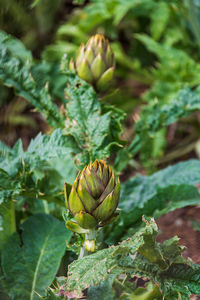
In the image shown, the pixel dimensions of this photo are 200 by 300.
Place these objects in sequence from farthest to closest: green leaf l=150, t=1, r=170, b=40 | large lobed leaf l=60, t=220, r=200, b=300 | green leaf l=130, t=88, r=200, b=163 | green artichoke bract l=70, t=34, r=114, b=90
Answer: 1. green leaf l=150, t=1, r=170, b=40
2. green leaf l=130, t=88, r=200, b=163
3. green artichoke bract l=70, t=34, r=114, b=90
4. large lobed leaf l=60, t=220, r=200, b=300

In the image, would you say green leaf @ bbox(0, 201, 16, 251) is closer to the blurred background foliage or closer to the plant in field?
the plant in field

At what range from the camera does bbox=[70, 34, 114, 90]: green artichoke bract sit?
880 mm

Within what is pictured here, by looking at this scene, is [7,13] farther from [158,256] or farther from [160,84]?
[158,256]

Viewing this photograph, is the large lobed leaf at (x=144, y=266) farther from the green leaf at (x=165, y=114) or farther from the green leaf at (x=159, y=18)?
the green leaf at (x=159, y=18)

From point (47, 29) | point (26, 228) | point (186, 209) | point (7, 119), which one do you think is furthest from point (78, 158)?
point (47, 29)

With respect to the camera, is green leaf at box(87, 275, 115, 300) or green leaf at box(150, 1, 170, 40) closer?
green leaf at box(87, 275, 115, 300)

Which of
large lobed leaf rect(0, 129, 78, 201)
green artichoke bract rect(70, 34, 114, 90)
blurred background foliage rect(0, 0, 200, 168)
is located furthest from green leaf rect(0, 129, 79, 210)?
blurred background foliage rect(0, 0, 200, 168)

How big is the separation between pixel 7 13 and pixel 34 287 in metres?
1.35

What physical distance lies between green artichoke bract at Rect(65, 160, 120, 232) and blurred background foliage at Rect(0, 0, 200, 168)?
530 millimetres

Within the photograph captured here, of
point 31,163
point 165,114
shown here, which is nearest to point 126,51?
point 165,114

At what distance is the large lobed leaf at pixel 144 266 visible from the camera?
0.61 meters

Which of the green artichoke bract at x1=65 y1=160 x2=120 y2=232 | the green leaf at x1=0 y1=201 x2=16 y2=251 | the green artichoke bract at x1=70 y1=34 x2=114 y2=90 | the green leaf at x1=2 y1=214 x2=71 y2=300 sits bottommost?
the green leaf at x1=2 y1=214 x2=71 y2=300

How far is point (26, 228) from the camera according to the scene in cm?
89

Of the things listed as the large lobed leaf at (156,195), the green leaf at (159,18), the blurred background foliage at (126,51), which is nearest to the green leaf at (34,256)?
the large lobed leaf at (156,195)
